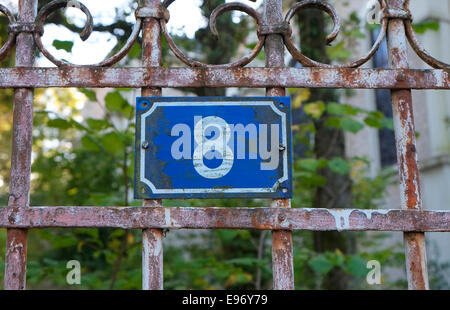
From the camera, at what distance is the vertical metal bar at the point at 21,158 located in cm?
171

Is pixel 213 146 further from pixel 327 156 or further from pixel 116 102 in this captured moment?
pixel 327 156

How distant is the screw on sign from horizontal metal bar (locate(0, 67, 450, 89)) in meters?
0.07

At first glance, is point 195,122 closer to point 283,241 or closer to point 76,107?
point 283,241

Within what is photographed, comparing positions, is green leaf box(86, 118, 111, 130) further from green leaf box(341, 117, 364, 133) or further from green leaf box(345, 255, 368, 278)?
green leaf box(345, 255, 368, 278)

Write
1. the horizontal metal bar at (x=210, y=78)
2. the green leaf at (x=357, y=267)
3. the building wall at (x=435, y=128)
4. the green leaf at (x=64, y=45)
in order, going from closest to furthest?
1. the horizontal metal bar at (x=210, y=78)
2. the green leaf at (x=64, y=45)
3. the green leaf at (x=357, y=267)
4. the building wall at (x=435, y=128)

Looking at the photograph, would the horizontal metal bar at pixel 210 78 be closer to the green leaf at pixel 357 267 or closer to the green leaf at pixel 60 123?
the green leaf at pixel 60 123

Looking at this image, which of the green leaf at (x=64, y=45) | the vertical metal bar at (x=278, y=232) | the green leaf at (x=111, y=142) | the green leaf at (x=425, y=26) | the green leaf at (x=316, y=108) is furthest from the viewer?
the green leaf at (x=316, y=108)

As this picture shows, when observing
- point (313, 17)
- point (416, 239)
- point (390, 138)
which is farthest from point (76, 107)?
point (416, 239)

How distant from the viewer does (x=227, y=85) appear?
183cm

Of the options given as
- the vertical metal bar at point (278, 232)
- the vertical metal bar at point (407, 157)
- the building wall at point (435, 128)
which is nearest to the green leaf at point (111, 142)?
the vertical metal bar at point (278, 232)

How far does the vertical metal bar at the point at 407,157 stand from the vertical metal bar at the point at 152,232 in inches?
36.1

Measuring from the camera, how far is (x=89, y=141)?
3.10 m

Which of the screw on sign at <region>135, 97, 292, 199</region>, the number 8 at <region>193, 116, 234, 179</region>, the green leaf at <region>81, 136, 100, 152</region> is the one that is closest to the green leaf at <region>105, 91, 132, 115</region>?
the green leaf at <region>81, 136, 100, 152</region>

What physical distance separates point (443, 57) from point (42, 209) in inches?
287
